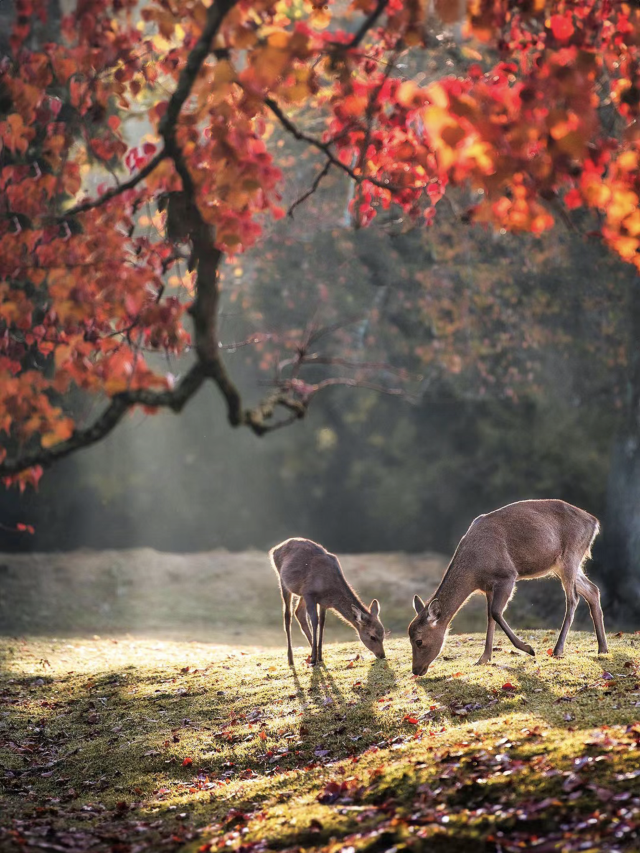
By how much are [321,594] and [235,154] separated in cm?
743

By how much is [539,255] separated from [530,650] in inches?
493

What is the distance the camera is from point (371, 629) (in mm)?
13391

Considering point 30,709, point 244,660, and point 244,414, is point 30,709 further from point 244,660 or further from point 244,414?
point 244,414

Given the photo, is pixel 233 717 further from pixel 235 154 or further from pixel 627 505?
pixel 627 505

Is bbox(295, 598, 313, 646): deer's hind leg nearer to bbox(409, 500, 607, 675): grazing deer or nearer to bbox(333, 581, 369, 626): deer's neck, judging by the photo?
bbox(333, 581, 369, 626): deer's neck

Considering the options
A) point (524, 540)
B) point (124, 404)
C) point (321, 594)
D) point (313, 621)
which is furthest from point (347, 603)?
point (124, 404)

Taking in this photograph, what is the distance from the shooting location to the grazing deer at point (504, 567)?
12.0m

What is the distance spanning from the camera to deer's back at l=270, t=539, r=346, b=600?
545 inches

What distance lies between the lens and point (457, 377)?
83.4 ft

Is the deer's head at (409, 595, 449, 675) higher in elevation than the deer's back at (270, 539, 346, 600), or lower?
lower

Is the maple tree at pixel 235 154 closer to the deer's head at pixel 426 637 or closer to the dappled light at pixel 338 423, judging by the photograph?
the dappled light at pixel 338 423

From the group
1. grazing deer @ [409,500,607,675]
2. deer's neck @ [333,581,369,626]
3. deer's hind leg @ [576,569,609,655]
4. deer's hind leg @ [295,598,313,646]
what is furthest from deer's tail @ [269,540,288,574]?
deer's hind leg @ [576,569,609,655]

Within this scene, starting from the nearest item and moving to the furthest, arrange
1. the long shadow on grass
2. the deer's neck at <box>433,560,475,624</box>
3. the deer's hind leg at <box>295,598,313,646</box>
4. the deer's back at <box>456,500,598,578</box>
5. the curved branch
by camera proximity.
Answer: the curved branch < the long shadow on grass < the deer's neck at <box>433,560,475,624</box> < the deer's back at <box>456,500,598,578</box> < the deer's hind leg at <box>295,598,313,646</box>

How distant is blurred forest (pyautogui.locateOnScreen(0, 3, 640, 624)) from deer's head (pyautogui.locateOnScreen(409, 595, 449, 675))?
941 cm
